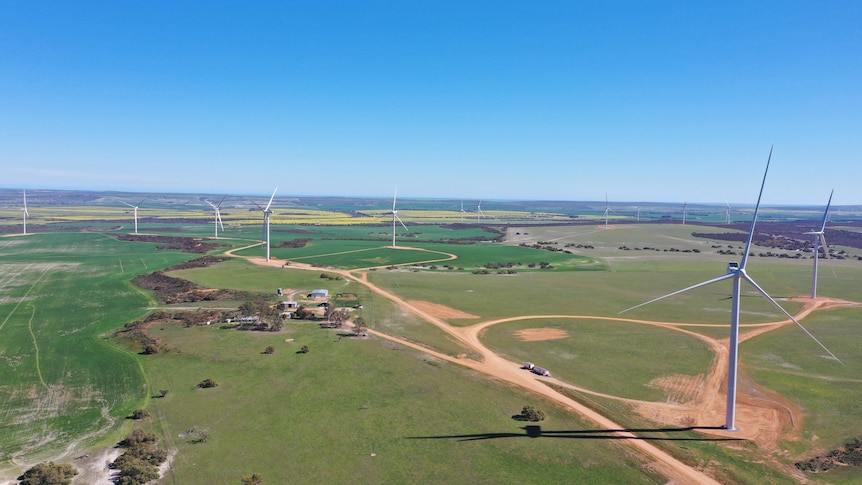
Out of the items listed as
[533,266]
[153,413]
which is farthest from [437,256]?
[153,413]

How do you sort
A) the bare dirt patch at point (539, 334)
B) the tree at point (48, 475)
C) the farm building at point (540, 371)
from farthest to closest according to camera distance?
the bare dirt patch at point (539, 334)
the farm building at point (540, 371)
the tree at point (48, 475)

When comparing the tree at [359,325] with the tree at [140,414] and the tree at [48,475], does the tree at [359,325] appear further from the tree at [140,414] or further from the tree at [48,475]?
the tree at [48,475]

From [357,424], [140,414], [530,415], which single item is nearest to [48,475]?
[140,414]

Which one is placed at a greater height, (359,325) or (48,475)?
(359,325)

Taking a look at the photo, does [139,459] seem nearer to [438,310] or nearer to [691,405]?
[691,405]

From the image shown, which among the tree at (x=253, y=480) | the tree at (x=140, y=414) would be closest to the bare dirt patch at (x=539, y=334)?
the tree at (x=253, y=480)

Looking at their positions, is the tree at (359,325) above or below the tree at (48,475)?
above
